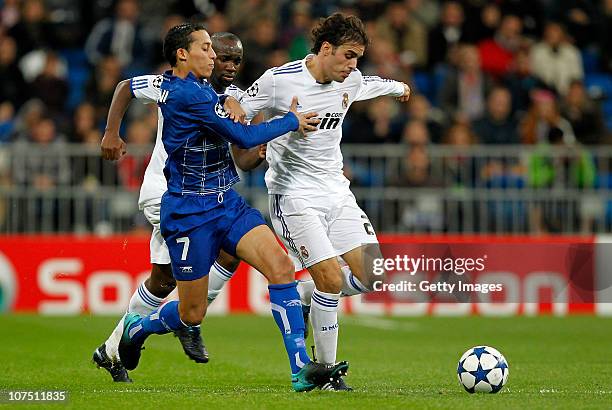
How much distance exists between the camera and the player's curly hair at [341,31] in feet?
28.2

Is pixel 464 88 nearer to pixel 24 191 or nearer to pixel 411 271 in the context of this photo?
pixel 24 191

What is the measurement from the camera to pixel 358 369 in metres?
9.95

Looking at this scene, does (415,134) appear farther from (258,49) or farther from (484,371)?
(484,371)

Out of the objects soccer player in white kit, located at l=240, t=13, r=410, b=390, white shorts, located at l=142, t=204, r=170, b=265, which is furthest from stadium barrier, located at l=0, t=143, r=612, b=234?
soccer player in white kit, located at l=240, t=13, r=410, b=390

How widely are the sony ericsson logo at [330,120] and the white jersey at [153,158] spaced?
0.60 m

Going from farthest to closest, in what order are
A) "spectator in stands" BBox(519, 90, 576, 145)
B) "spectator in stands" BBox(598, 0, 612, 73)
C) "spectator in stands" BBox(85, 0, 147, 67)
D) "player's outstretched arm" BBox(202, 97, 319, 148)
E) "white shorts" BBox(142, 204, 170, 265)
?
"spectator in stands" BBox(598, 0, 612, 73) → "spectator in stands" BBox(85, 0, 147, 67) → "spectator in stands" BBox(519, 90, 576, 145) → "white shorts" BBox(142, 204, 170, 265) → "player's outstretched arm" BBox(202, 97, 319, 148)

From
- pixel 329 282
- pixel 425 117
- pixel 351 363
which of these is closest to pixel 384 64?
pixel 425 117

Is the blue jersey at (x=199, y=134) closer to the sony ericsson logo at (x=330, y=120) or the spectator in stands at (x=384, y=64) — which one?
the sony ericsson logo at (x=330, y=120)

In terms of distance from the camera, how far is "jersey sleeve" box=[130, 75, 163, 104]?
8.77 m

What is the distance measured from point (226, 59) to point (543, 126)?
8.19m

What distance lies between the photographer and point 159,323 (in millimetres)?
8555

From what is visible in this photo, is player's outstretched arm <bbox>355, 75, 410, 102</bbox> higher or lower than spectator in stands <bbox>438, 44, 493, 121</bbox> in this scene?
higher

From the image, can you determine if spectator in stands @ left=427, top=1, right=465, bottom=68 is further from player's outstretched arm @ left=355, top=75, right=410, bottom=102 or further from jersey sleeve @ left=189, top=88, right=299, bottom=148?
jersey sleeve @ left=189, top=88, right=299, bottom=148

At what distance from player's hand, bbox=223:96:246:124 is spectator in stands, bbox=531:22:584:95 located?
10636 millimetres
